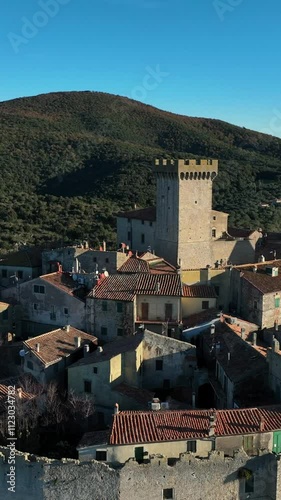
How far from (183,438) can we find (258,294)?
13124 mm

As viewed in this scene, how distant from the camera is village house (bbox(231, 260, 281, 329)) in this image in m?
31.8

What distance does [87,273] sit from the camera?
1348 inches

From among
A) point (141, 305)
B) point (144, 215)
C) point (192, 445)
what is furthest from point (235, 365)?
point (144, 215)

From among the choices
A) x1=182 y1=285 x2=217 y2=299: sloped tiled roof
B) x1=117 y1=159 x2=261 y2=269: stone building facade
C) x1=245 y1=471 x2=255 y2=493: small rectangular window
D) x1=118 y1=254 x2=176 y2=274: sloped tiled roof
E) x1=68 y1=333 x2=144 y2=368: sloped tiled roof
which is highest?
x1=117 y1=159 x2=261 y2=269: stone building facade

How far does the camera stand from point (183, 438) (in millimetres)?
20203

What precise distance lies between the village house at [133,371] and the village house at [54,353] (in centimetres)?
131

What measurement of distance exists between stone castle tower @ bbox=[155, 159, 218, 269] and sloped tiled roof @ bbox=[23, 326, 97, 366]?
11492mm

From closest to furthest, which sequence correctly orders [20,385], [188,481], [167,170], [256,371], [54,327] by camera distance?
1. [188,481]
2. [256,371]
3. [20,385]
4. [54,327]
5. [167,170]

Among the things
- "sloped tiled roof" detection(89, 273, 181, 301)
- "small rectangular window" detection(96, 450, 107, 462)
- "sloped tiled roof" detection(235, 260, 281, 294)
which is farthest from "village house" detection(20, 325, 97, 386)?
"sloped tiled roof" detection(235, 260, 281, 294)

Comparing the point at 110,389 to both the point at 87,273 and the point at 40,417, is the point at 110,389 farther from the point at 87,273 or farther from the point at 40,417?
the point at 87,273

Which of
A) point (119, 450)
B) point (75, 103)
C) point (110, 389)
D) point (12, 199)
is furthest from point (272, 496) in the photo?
point (75, 103)

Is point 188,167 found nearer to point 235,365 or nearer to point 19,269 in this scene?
point 19,269

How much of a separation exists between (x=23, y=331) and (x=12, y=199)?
129 feet

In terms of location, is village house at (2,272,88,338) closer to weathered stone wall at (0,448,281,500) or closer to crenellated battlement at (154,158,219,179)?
crenellated battlement at (154,158,219,179)
